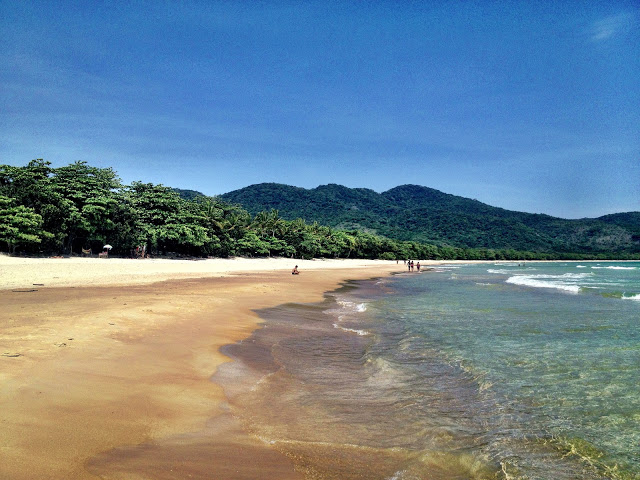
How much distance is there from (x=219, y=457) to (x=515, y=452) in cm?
375

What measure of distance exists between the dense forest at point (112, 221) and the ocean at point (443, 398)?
30060 mm

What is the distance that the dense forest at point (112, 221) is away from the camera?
32094 mm

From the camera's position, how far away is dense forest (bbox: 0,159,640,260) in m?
32.1

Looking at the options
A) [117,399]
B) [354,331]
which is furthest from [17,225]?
[117,399]

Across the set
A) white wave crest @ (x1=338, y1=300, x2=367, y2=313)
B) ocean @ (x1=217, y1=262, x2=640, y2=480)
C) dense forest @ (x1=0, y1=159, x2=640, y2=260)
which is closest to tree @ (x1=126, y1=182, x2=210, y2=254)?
dense forest @ (x1=0, y1=159, x2=640, y2=260)

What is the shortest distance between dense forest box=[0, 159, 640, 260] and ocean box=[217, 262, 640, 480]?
30.1 meters

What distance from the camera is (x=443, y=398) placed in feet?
21.8

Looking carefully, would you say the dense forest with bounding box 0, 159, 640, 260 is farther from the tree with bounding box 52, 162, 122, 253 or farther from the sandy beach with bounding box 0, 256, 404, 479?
the sandy beach with bounding box 0, 256, 404, 479

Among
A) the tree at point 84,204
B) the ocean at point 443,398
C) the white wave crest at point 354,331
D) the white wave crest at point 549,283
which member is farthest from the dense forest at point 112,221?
the white wave crest at point 549,283

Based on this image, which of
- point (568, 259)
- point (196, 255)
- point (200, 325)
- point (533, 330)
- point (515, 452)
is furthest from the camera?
point (568, 259)

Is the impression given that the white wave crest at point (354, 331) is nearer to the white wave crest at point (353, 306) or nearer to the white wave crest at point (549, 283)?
the white wave crest at point (353, 306)

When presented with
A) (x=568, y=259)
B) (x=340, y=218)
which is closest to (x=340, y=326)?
(x=568, y=259)

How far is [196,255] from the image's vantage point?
52188 mm

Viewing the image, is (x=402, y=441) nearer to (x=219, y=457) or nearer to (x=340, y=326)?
(x=219, y=457)
